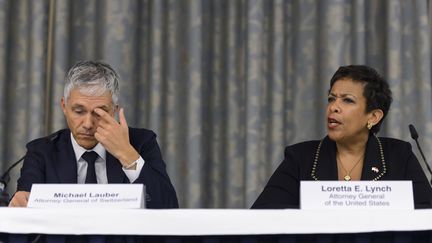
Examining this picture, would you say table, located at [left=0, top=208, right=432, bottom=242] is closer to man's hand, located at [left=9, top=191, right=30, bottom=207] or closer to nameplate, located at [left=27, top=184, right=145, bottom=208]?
nameplate, located at [left=27, top=184, right=145, bottom=208]

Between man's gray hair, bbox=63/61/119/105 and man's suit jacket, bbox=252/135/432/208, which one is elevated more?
man's gray hair, bbox=63/61/119/105

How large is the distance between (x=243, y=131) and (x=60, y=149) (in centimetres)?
130

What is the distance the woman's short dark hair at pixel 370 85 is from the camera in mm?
3121

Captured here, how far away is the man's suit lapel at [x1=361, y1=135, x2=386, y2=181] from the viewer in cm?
298

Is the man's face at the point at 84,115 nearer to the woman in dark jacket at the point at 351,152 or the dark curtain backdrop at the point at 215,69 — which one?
the woman in dark jacket at the point at 351,152

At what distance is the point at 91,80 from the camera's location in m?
2.83

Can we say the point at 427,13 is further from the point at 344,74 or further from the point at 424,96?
the point at 344,74

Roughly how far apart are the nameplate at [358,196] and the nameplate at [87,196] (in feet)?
1.54

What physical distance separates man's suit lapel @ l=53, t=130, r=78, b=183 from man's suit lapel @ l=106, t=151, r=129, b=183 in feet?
0.38

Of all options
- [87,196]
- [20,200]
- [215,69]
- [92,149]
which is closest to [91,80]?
[92,149]

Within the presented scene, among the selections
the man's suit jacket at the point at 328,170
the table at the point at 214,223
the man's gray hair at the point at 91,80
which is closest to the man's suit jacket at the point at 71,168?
the man's gray hair at the point at 91,80

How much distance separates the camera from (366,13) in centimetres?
403

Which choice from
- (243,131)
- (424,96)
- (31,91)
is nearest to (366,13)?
(424,96)

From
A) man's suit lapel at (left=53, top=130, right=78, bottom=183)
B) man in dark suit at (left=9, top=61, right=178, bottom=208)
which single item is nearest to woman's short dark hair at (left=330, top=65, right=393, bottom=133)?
man in dark suit at (left=9, top=61, right=178, bottom=208)
